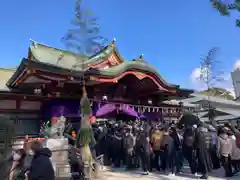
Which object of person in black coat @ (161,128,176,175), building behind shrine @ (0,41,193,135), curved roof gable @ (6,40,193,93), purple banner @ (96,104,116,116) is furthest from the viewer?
purple banner @ (96,104,116,116)

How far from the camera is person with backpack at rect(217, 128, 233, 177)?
8906 millimetres

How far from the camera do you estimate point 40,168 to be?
4.36 metres

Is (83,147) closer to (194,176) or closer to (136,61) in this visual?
(194,176)

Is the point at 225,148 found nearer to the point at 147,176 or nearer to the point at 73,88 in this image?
the point at 147,176

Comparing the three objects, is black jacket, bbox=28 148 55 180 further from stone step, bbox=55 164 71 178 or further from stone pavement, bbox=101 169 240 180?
stone pavement, bbox=101 169 240 180

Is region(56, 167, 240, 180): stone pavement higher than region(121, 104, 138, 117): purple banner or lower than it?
lower

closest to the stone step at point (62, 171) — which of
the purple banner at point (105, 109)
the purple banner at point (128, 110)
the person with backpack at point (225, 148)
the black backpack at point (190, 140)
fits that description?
the black backpack at point (190, 140)

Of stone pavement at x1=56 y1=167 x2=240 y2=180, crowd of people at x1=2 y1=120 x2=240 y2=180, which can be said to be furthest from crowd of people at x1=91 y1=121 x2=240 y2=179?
stone pavement at x1=56 y1=167 x2=240 y2=180

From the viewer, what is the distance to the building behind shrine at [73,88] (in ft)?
34.2

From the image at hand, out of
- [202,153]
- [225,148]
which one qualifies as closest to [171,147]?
[202,153]

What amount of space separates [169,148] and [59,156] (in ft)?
13.1

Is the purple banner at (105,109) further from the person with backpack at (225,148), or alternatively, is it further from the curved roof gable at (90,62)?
the person with backpack at (225,148)

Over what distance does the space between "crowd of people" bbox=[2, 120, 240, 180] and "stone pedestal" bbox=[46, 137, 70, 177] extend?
0.42m

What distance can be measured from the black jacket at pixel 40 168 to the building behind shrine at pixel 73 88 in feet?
19.6
